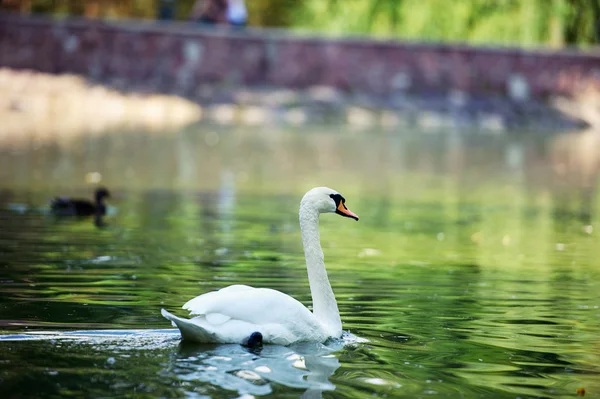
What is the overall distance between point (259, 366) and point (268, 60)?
35412 millimetres

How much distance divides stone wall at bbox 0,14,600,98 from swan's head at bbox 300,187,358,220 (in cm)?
3275

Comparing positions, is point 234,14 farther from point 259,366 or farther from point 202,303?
point 259,366

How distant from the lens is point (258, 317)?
732 centimetres

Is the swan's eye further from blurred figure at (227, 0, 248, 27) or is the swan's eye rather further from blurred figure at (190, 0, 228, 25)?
blurred figure at (227, 0, 248, 27)

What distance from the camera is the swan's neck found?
7793 mm

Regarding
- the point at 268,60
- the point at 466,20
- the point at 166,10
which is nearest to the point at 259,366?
the point at 268,60

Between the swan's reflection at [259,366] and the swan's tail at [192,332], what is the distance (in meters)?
0.04

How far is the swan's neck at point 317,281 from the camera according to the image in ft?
25.6

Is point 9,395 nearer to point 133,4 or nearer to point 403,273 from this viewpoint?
point 403,273

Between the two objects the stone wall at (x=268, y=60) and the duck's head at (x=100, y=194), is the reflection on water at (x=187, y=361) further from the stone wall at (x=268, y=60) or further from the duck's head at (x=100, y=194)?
the stone wall at (x=268, y=60)

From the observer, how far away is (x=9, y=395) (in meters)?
6.06

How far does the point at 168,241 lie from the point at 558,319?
187 inches

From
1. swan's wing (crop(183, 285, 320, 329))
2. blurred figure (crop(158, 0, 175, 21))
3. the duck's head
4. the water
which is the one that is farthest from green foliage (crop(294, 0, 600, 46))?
swan's wing (crop(183, 285, 320, 329))

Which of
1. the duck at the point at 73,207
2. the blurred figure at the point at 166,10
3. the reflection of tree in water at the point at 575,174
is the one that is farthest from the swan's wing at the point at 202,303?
the blurred figure at the point at 166,10
